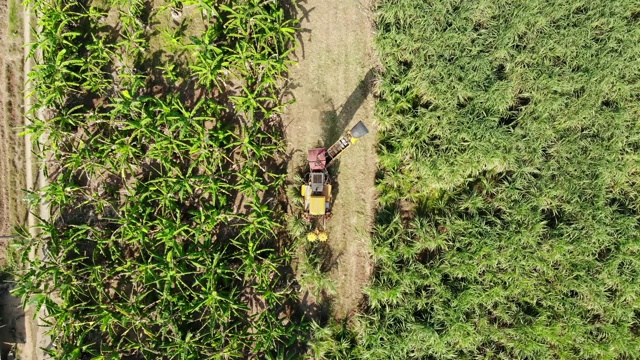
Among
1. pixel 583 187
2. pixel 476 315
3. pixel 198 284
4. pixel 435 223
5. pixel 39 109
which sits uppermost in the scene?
pixel 39 109

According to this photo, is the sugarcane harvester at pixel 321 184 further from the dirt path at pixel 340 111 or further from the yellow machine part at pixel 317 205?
the dirt path at pixel 340 111

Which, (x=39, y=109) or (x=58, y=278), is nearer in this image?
(x=58, y=278)

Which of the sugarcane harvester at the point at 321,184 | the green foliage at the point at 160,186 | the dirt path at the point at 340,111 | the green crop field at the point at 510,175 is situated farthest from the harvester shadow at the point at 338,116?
the green foliage at the point at 160,186

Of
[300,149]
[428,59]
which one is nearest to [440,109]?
[428,59]

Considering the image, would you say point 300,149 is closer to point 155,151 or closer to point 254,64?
point 254,64

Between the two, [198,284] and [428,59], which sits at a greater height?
[428,59]
